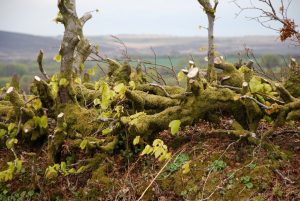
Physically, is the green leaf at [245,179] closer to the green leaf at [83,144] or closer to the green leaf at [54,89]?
the green leaf at [83,144]

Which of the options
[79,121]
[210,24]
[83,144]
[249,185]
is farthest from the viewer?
[210,24]

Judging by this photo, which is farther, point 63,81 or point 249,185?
point 63,81

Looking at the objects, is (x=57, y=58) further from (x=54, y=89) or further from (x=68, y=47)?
(x=54, y=89)

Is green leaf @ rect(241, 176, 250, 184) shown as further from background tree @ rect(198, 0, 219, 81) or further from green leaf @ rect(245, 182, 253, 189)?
background tree @ rect(198, 0, 219, 81)

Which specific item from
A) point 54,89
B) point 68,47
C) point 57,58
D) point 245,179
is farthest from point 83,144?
point 245,179

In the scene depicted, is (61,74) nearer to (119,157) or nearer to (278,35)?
(119,157)

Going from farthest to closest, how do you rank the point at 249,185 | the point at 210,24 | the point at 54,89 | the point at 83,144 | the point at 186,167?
1. the point at 210,24
2. the point at 54,89
3. the point at 83,144
4. the point at 186,167
5. the point at 249,185

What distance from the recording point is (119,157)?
671 centimetres

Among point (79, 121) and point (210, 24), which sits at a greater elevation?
point (210, 24)

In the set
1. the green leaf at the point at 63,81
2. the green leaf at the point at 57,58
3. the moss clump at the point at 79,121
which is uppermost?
the green leaf at the point at 57,58

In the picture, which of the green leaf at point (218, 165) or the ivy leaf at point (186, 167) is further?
the green leaf at point (218, 165)

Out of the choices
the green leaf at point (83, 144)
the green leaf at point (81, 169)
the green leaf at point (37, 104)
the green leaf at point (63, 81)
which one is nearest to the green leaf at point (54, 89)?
the green leaf at point (63, 81)

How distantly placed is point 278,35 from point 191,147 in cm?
354

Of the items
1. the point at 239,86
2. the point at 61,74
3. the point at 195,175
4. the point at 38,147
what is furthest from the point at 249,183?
the point at 38,147
